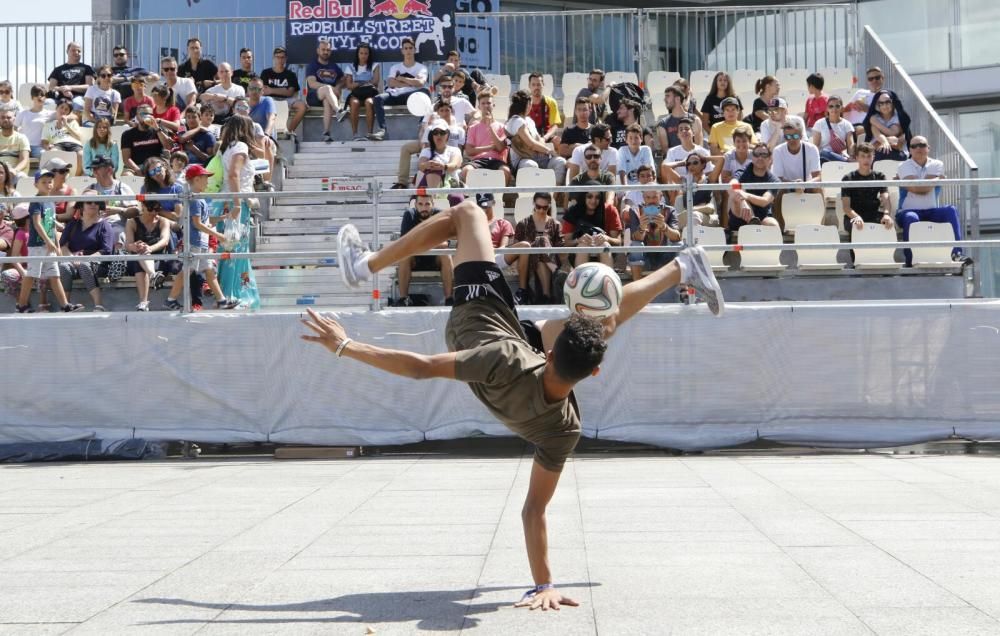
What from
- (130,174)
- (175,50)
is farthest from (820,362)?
(175,50)

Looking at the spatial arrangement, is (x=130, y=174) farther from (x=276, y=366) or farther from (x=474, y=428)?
(x=474, y=428)

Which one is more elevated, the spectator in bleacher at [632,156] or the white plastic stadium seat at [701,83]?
the white plastic stadium seat at [701,83]

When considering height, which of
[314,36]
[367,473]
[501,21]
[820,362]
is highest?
[501,21]

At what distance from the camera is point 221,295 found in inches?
470

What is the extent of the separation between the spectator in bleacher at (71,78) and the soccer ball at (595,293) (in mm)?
14666

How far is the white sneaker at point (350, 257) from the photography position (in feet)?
19.6

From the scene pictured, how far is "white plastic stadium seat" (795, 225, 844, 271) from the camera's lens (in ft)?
40.8

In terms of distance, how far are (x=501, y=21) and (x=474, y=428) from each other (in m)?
12.6

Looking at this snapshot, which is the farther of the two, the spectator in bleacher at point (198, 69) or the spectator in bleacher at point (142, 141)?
the spectator in bleacher at point (198, 69)

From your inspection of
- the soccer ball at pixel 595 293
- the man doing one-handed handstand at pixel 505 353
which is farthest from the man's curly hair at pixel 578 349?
the soccer ball at pixel 595 293

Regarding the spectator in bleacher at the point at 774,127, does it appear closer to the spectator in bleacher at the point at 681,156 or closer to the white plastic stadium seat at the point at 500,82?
the spectator in bleacher at the point at 681,156

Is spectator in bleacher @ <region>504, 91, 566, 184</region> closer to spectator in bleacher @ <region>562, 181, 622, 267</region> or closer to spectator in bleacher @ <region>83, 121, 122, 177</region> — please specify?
spectator in bleacher @ <region>562, 181, 622, 267</region>

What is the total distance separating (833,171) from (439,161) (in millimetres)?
5010

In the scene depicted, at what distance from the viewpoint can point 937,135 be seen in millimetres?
14594
